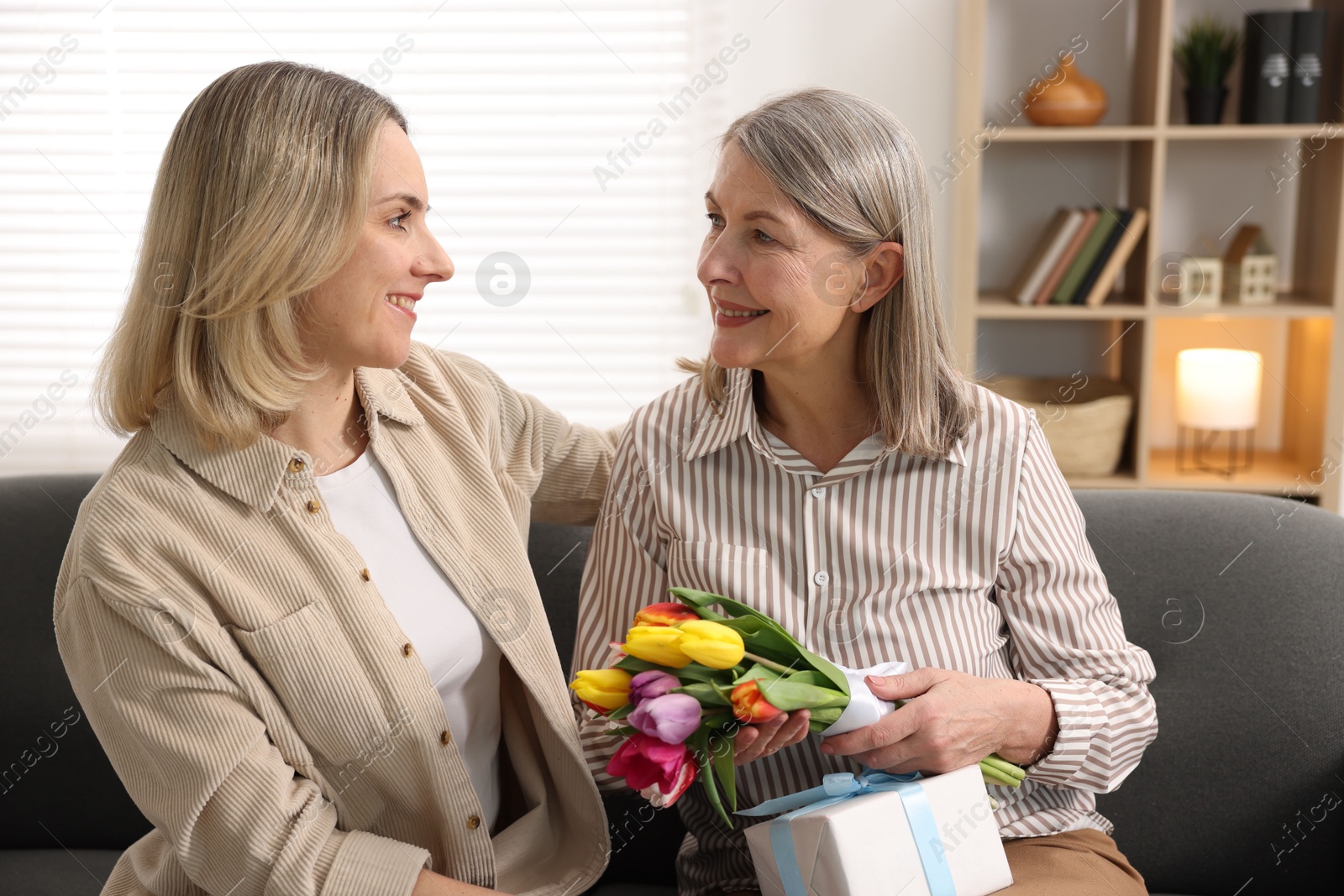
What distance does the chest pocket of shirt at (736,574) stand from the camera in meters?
1.41

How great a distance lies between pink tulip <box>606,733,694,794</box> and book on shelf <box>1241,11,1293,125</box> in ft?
9.07

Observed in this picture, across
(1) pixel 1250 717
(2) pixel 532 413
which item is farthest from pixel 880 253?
(1) pixel 1250 717

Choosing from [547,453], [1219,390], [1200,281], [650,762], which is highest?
[1200,281]

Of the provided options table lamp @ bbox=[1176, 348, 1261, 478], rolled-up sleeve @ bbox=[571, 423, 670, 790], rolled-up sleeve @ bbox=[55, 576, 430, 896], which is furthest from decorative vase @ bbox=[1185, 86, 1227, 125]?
rolled-up sleeve @ bbox=[55, 576, 430, 896]

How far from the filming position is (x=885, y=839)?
115 cm

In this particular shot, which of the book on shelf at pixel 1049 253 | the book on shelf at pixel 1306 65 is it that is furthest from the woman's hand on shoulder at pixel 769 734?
the book on shelf at pixel 1306 65

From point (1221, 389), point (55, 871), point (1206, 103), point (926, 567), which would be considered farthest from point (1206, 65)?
point (55, 871)

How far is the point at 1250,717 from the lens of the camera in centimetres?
166

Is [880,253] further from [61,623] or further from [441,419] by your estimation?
[61,623]

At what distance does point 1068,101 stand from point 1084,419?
89 centimetres

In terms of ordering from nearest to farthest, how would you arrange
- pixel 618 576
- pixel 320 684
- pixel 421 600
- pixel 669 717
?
pixel 669 717, pixel 320 684, pixel 421 600, pixel 618 576

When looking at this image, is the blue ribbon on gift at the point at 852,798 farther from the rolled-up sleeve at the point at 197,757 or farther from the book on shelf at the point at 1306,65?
the book on shelf at the point at 1306,65

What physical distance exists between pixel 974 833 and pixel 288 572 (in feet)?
2.67

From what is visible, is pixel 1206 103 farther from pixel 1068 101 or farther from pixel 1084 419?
pixel 1084 419
